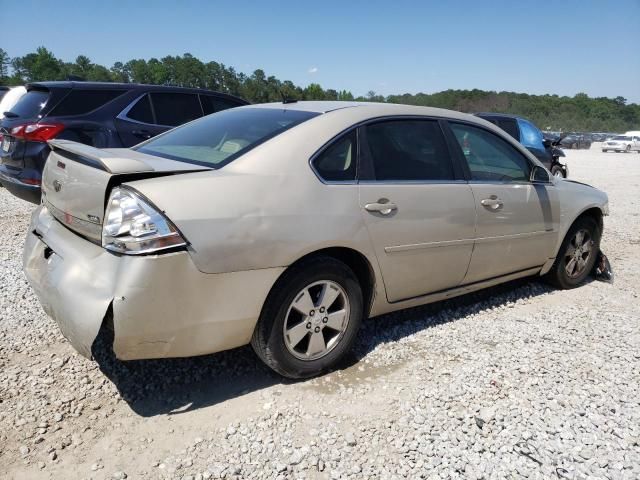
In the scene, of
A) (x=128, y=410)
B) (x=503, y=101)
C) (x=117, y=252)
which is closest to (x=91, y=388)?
(x=128, y=410)

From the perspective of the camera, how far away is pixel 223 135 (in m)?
3.19

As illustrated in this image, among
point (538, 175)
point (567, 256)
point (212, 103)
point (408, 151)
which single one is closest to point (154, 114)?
point (212, 103)

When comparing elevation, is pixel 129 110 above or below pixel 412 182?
above

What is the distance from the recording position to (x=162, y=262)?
2271 mm

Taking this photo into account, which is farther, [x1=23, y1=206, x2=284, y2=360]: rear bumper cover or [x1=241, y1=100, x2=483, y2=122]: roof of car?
[x1=241, y1=100, x2=483, y2=122]: roof of car

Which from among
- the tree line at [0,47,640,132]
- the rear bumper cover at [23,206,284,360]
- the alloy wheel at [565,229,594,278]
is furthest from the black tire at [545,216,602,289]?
the tree line at [0,47,640,132]

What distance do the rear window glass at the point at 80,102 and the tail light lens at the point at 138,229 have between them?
13.8 feet

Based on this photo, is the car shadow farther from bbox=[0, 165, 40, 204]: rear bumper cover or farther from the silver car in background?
bbox=[0, 165, 40, 204]: rear bumper cover

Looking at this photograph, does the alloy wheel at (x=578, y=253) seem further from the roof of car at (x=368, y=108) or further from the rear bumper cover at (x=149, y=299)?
the rear bumper cover at (x=149, y=299)

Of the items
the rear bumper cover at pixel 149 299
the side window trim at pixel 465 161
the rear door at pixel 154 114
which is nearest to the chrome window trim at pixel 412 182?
the side window trim at pixel 465 161

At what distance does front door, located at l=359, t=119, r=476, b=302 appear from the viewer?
10.1 feet

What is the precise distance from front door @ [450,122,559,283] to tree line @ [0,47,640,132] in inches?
2958

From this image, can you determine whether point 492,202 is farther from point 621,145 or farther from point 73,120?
point 621,145

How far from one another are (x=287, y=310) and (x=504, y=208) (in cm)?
200
